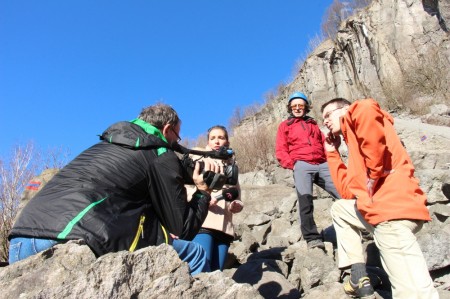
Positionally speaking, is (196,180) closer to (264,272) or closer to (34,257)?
(34,257)

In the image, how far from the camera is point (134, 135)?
217cm

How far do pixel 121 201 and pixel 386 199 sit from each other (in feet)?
5.57

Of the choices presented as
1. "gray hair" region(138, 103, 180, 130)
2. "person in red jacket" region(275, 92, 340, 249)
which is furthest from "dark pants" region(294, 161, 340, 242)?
"gray hair" region(138, 103, 180, 130)

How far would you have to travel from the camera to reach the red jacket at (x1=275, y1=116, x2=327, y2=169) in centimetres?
445

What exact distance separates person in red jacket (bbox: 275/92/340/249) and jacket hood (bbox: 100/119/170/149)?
242 cm

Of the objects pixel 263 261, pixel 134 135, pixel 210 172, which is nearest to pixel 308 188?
pixel 263 261

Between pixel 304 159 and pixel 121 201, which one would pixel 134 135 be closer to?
pixel 121 201

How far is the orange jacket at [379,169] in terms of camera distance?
232 centimetres

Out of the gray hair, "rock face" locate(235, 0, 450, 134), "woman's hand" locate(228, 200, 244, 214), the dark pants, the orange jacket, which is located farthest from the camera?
"rock face" locate(235, 0, 450, 134)

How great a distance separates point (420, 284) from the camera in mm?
2148

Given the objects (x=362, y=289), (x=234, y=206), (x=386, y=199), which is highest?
(x=234, y=206)

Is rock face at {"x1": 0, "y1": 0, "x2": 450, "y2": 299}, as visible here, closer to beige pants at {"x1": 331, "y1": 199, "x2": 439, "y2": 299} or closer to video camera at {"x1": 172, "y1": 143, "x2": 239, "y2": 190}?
beige pants at {"x1": 331, "y1": 199, "x2": 439, "y2": 299}

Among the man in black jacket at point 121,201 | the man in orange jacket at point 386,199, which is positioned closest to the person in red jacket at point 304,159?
the man in orange jacket at point 386,199

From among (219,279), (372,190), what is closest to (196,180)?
(219,279)
